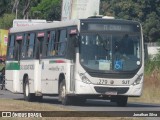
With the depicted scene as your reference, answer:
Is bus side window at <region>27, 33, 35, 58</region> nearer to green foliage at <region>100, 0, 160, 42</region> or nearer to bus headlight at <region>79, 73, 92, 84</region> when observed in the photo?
bus headlight at <region>79, 73, 92, 84</region>

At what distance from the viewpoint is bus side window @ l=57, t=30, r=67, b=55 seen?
96.3ft

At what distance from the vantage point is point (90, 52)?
2803 cm

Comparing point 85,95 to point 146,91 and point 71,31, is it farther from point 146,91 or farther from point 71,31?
point 146,91

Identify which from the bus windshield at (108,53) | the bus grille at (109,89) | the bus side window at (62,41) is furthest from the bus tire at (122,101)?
the bus side window at (62,41)

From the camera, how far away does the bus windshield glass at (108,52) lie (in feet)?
92.2

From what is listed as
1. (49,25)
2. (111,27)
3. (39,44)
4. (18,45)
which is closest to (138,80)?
(111,27)

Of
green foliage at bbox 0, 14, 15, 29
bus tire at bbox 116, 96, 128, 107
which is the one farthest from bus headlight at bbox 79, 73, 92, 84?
green foliage at bbox 0, 14, 15, 29

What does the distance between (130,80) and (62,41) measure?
304 cm

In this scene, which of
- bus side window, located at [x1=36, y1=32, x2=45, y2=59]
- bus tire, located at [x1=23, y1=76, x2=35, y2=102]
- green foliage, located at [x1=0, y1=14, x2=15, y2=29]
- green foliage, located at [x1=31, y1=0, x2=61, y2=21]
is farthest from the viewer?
green foliage, located at [x1=31, y1=0, x2=61, y2=21]

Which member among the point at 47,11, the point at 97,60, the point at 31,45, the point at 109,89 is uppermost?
the point at 47,11

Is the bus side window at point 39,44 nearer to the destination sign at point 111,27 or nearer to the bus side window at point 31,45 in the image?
the bus side window at point 31,45

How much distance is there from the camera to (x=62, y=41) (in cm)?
2959

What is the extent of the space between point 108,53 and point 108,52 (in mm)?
38

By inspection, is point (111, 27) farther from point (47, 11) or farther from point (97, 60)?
point (47, 11)
